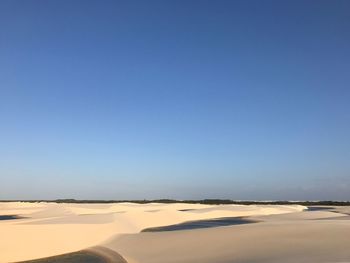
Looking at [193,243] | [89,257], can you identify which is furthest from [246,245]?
[89,257]

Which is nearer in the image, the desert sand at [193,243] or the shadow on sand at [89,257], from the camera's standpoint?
the desert sand at [193,243]

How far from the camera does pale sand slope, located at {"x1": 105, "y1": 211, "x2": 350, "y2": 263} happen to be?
1273cm

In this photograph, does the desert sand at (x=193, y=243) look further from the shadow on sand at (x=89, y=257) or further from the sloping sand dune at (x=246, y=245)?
the shadow on sand at (x=89, y=257)

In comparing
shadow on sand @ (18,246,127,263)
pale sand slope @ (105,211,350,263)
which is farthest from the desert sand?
shadow on sand @ (18,246,127,263)

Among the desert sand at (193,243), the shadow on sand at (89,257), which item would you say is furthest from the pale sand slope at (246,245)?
the shadow on sand at (89,257)

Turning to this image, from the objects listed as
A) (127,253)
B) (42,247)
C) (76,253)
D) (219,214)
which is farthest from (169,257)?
(219,214)

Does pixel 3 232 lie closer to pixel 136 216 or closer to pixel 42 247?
pixel 42 247

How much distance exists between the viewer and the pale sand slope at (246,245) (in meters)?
12.7

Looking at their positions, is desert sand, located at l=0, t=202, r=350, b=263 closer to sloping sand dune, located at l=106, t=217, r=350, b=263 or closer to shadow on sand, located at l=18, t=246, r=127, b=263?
sloping sand dune, located at l=106, t=217, r=350, b=263

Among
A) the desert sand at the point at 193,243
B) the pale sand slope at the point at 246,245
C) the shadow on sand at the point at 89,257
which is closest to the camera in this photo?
the pale sand slope at the point at 246,245

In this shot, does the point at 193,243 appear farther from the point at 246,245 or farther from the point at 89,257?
the point at 89,257

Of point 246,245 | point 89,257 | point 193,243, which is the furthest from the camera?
point 193,243

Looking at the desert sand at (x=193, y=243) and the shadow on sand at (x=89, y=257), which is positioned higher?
the desert sand at (x=193, y=243)

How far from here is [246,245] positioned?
15.2m
